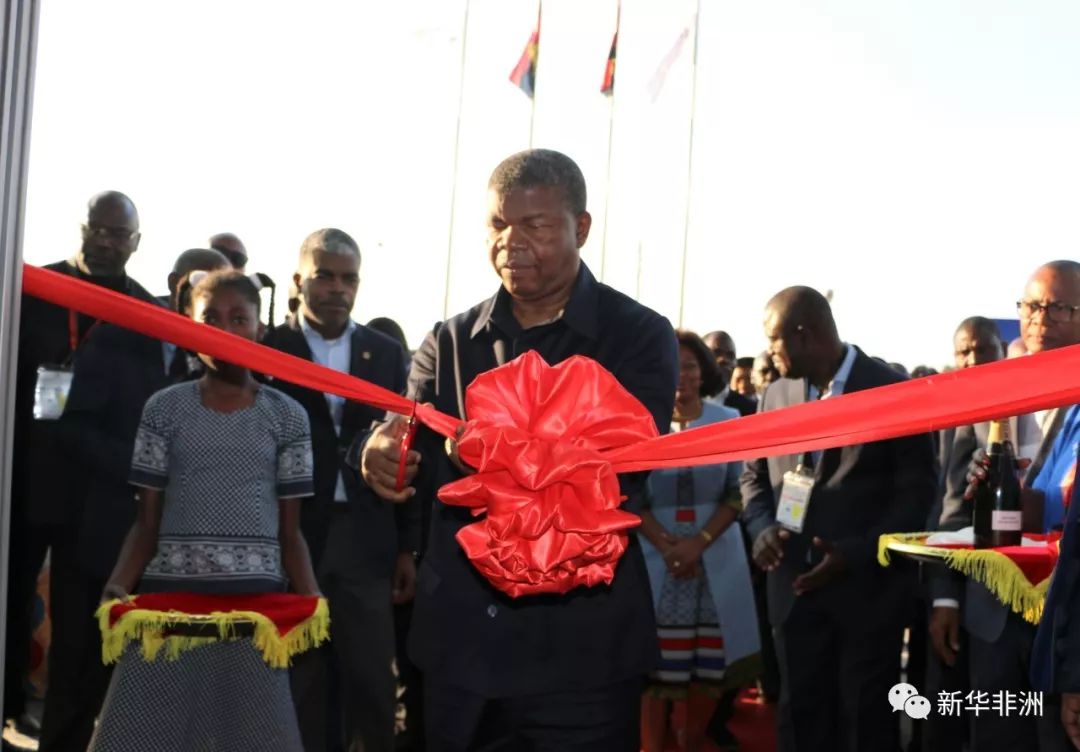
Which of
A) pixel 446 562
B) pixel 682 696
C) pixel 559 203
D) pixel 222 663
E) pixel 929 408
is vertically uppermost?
pixel 559 203

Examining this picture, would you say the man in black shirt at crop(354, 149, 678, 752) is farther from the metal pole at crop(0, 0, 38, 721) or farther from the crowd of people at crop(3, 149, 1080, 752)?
the metal pole at crop(0, 0, 38, 721)

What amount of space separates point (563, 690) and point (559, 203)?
112 cm

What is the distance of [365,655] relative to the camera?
4.97 m

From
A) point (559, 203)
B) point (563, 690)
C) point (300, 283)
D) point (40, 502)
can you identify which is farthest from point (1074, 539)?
point (40, 502)

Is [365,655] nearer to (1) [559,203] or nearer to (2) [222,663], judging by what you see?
(2) [222,663]

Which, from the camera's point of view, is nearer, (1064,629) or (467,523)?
(467,523)

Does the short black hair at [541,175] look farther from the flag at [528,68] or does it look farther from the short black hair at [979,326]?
the flag at [528,68]

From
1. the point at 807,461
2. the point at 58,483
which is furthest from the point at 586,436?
the point at 58,483

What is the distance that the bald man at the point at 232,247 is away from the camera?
6.72 metres

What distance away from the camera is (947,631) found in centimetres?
445

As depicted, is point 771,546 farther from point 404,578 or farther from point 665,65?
point 665,65

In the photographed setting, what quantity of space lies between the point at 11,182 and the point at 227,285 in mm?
2159

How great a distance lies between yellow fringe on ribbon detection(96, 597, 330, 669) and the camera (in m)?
3.29

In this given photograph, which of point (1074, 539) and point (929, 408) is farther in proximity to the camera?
point (1074, 539)
